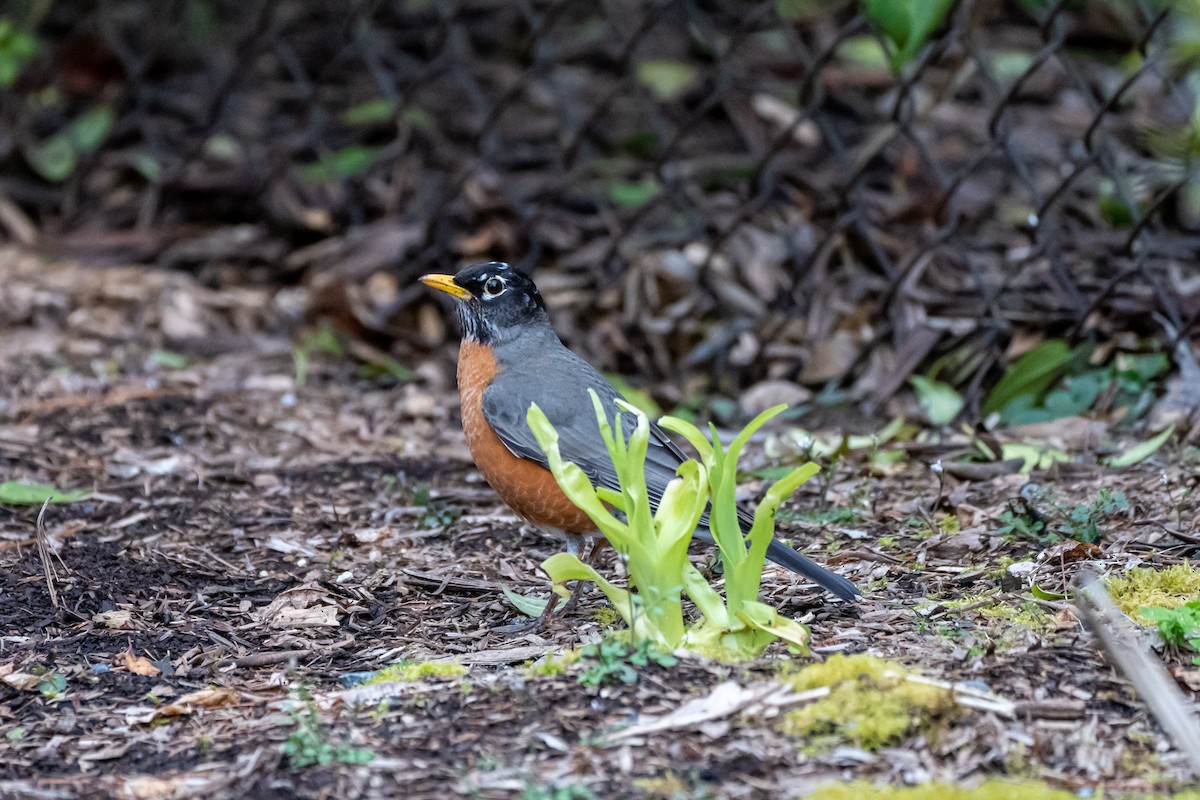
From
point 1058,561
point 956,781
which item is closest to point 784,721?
point 956,781

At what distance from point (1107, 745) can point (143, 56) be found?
8.11m

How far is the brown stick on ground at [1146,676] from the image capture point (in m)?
2.57

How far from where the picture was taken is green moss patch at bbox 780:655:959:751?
2.85m

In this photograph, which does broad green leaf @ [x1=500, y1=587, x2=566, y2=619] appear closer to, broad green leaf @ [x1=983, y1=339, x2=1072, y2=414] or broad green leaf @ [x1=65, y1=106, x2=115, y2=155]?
broad green leaf @ [x1=983, y1=339, x2=1072, y2=414]

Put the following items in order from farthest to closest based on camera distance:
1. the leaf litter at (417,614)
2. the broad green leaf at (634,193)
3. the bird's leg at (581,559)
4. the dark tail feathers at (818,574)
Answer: the broad green leaf at (634,193) → the bird's leg at (581,559) → the dark tail feathers at (818,574) → the leaf litter at (417,614)

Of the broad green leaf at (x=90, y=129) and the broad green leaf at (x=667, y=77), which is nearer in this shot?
the broad green leaf at (x=667, y=77)

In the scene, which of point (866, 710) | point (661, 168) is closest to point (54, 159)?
point (661, 168)

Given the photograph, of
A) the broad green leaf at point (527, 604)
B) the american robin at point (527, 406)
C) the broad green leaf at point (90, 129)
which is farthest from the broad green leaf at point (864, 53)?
the broad green leaf at point (527, 604)

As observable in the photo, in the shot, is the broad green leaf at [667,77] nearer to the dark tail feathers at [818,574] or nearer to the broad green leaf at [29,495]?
the broad green leaf at [29,495]

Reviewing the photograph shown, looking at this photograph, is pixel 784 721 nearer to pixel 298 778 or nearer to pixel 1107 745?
pixel 1107 745

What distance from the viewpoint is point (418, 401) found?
6.55 m

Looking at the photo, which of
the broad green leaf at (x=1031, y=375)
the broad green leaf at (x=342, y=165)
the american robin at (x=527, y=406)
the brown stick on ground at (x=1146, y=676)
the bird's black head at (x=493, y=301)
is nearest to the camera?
the brown stick on ground at (x=1146, y=676)

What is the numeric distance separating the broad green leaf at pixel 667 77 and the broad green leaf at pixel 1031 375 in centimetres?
347

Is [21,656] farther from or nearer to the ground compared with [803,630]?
nearer to the ground
